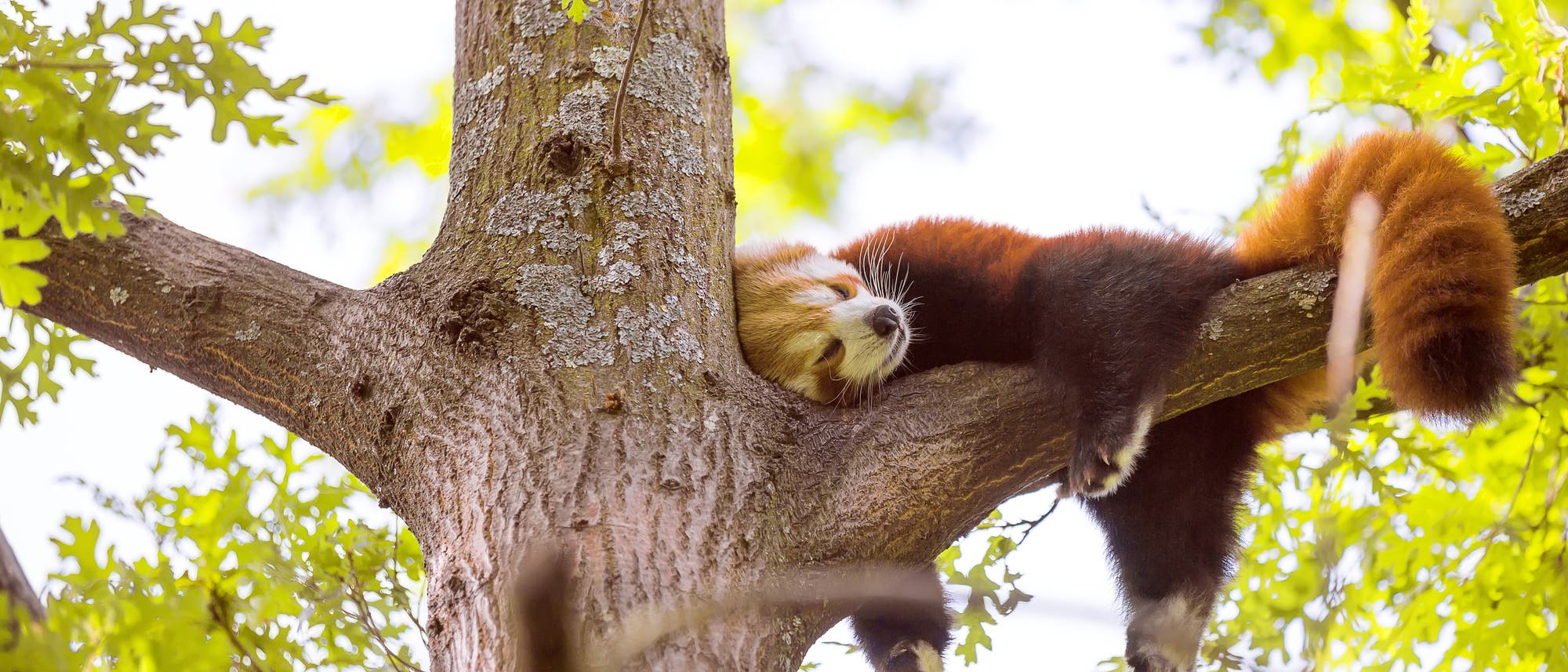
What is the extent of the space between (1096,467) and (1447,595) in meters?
1.43

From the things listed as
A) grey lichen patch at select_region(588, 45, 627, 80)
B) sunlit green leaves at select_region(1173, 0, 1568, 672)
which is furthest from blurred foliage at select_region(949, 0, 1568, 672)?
grey lichen patch at select_region(588, 45, 627, 80)

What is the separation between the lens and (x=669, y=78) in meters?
2.55

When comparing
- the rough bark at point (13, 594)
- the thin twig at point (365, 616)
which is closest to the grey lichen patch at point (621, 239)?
the thin twig at point (365, 616)

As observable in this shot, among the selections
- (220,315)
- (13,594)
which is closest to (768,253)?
(220,315)

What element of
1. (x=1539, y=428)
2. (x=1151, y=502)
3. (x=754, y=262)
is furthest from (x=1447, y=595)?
(x=754, y=262)

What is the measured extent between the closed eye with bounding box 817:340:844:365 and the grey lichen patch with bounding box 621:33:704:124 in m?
0.80

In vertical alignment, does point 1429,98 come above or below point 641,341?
above

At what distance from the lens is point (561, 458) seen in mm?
1869

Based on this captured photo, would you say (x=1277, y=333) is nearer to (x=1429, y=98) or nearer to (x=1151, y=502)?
(x=1151, y=502)

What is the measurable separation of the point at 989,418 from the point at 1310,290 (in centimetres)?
69

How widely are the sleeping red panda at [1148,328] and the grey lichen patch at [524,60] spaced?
0.86 metres

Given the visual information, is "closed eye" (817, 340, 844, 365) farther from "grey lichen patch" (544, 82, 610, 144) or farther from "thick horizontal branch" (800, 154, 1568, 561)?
"grey lichen patch" (544, 82, 610, 144)

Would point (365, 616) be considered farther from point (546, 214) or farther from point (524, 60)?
point (524, 60)

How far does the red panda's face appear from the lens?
2.91 m
